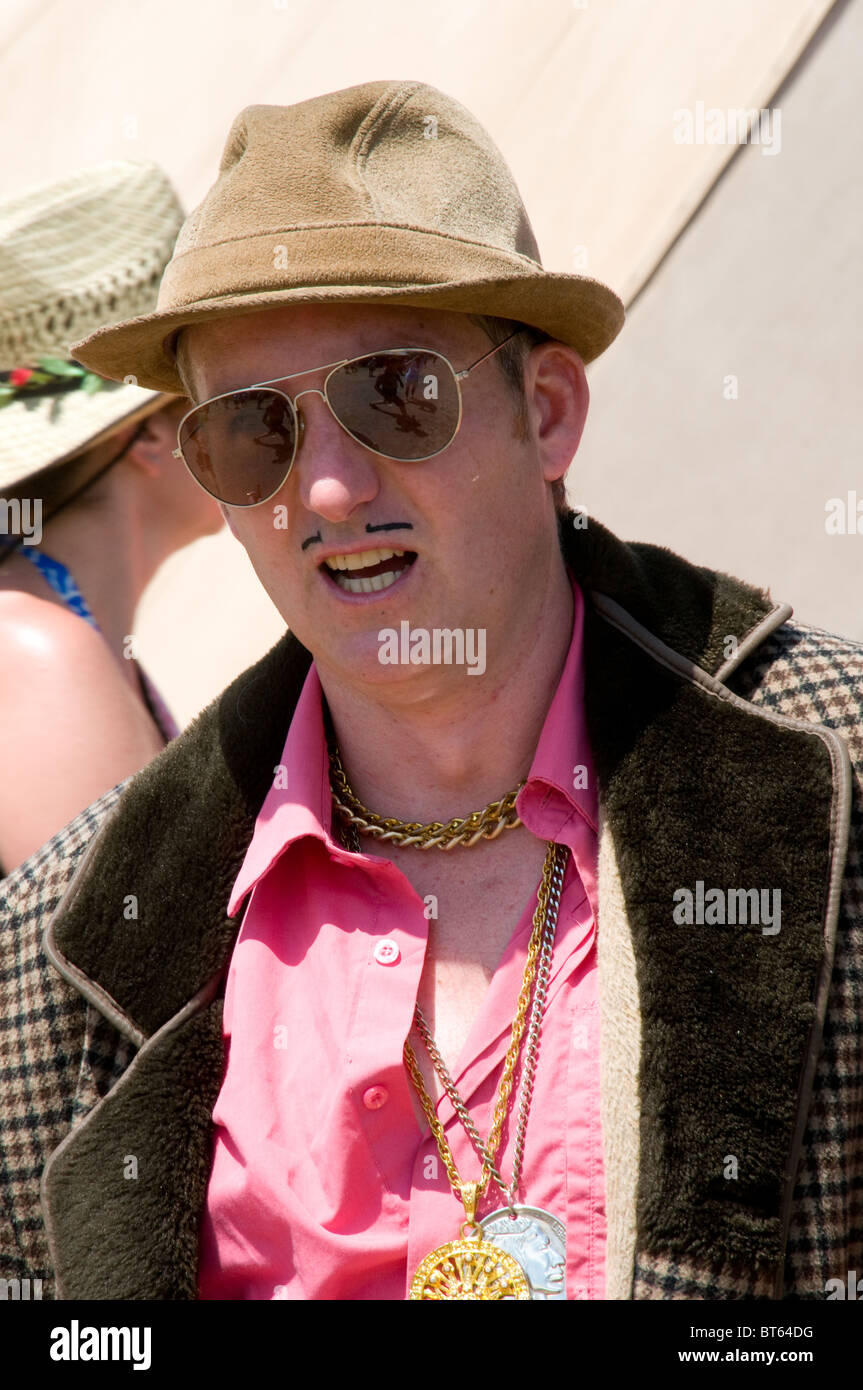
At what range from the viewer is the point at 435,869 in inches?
76.6

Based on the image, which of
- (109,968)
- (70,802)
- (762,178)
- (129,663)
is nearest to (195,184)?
(762,178)

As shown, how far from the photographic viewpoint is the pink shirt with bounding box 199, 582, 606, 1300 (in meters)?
1.67

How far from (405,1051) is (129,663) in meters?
1.28

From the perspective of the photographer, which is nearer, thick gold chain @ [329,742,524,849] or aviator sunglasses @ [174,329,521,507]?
aviator sunglasses @ [174,329,521,507]

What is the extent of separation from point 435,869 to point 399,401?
637 mm

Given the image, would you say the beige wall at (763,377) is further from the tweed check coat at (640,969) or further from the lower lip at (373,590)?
the lower lip at (373,590)

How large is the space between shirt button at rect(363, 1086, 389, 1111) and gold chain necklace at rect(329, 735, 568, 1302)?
5cm

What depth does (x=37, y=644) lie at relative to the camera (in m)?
2.61

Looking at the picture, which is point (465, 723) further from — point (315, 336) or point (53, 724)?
point (53, 724)

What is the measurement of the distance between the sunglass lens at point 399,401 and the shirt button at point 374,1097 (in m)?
0.78

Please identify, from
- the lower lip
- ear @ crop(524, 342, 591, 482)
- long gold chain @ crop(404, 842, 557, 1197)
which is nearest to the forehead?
ear @ crop(524, 342, 591, 482)

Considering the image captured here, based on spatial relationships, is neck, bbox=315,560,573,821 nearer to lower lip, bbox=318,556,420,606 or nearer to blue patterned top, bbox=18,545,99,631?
lower lip, bbox=318,556,420,606

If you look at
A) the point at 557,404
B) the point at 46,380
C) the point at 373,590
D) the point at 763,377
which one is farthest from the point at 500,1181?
the point at 763,377

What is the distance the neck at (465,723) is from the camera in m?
1.92
